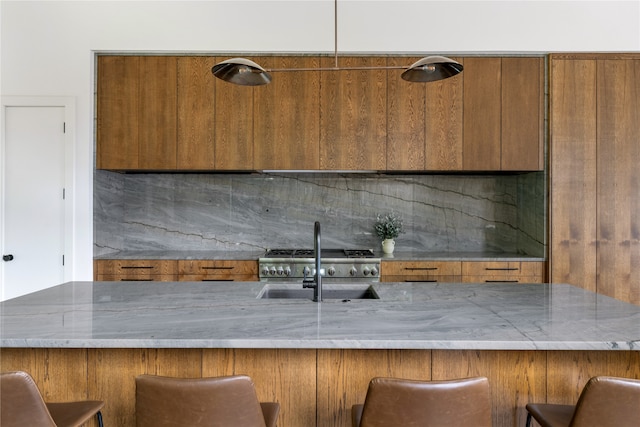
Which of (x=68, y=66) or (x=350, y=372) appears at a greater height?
(x=68, y=66)

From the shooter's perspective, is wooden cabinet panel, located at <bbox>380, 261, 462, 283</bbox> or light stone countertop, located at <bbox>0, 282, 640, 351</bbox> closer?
light stone countertop, located at <bbox>0, 282, 640, 351</bbox>

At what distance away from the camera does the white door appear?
10.4ft

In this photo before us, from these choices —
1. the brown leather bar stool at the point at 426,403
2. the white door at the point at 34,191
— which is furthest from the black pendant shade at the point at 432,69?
the white door at the point at 34,191

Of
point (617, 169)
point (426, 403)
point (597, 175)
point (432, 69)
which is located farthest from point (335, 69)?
point (617, 169)

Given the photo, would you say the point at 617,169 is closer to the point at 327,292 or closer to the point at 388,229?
the point at 388,229

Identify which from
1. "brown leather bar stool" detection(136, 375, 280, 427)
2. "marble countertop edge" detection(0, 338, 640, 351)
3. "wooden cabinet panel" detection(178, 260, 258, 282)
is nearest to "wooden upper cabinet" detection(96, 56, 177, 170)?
"wooden cabinet panel" detection(178, 260, 258, 282)

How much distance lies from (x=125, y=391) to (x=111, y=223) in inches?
99.5

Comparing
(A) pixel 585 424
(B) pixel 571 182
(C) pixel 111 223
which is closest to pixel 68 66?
(C) pixel 111 223

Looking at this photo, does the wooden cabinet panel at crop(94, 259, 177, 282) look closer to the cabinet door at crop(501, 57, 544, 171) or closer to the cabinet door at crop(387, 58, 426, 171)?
the cabinet door at crop(387, 58, 426, 171)

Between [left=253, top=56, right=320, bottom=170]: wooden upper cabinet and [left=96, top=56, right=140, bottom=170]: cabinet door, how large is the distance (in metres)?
1.02

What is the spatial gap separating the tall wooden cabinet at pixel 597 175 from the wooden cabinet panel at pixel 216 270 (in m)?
2.46

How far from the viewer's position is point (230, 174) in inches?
143

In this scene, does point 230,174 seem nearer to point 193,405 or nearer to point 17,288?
point 17,288

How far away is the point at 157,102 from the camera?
10.4 feet
